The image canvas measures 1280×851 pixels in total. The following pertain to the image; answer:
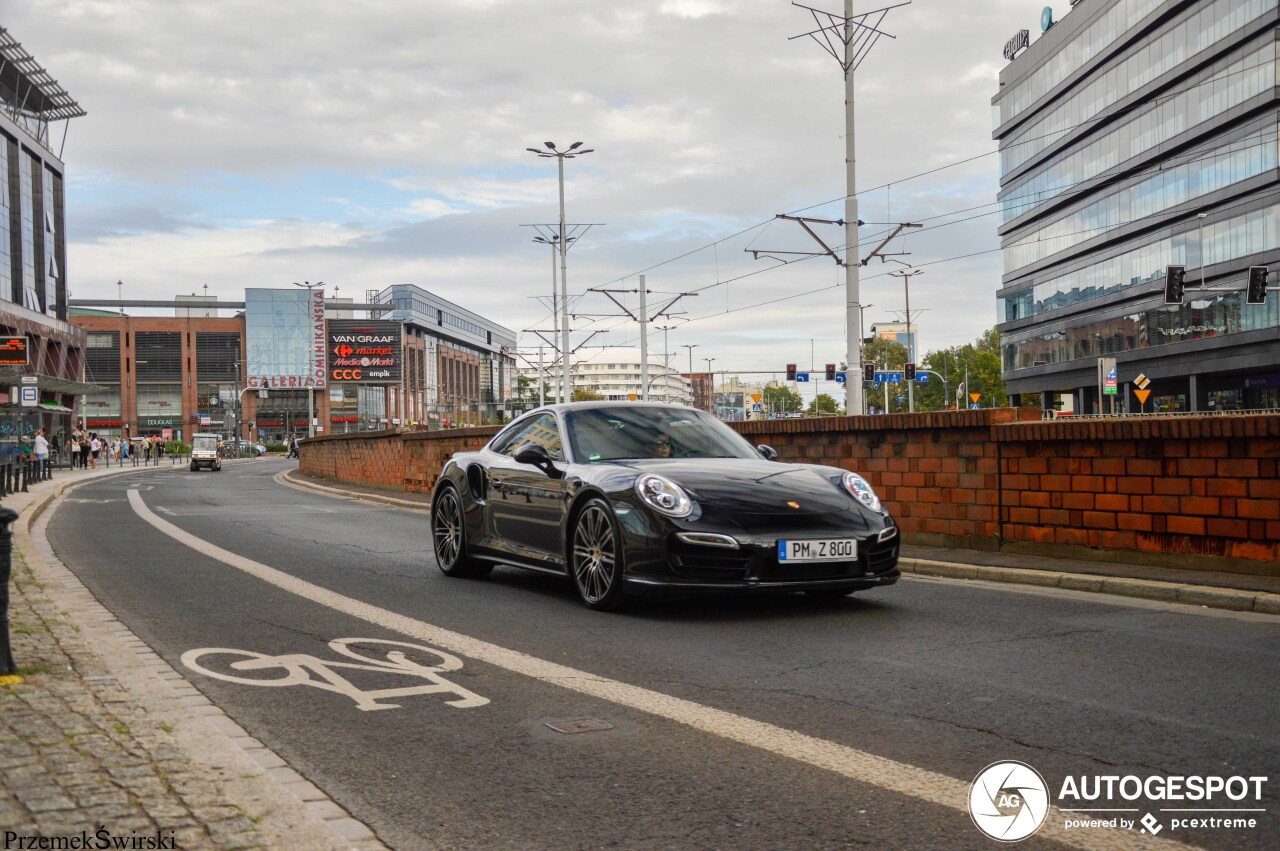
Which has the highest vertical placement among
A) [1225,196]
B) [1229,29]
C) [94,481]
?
[1229,29]

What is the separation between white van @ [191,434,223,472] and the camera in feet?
180

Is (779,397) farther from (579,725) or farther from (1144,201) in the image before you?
(579,725)

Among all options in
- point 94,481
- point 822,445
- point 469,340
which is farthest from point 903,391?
point 822,445

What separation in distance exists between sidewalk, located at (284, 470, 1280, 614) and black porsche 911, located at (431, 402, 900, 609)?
5.91 ft

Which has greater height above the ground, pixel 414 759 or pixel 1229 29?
pixel 1229 29

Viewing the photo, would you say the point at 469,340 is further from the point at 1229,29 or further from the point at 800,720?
the point at 800,720

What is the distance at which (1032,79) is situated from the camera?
71500 mm

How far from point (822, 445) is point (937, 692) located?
24.9 feet

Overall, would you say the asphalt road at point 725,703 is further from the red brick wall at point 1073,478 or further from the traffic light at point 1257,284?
the traffic light at point 1257,284

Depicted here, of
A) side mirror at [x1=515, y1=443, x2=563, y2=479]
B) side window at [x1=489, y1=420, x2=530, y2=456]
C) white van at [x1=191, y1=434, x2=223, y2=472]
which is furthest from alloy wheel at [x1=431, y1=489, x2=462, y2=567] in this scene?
white van at [x1=191, y1=434, x2=223, y2=472]

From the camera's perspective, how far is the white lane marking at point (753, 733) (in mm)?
3330

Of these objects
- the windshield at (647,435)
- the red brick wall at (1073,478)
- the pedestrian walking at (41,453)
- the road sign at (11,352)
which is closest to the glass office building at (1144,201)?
the pedestrian walking at (41,453)

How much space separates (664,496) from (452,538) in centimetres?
310

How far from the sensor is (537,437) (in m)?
8.88
